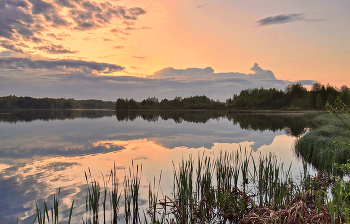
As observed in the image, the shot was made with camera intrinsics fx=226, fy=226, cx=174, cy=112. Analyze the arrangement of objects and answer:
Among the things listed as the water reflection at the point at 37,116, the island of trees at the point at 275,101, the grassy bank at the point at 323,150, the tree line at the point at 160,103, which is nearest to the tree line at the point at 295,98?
the island of trees at the point at 275,101

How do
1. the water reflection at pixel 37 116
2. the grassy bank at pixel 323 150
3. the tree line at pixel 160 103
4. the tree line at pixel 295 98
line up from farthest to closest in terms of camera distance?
the tree line at pixel 160 103
the tree line at pixel 295 98
the water reflection at pixel 37 116
the grassy bank at pixel 323 150

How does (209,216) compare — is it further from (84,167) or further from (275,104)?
(275,104)

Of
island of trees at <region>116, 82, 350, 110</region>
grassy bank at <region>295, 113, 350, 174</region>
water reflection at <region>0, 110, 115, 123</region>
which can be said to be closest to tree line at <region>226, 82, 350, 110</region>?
island of trees at <region>116, 82, 350, 110</region>

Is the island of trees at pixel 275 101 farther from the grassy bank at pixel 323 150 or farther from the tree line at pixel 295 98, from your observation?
the grassy bank at pixel 323 150

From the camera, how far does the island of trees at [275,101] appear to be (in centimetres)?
6682

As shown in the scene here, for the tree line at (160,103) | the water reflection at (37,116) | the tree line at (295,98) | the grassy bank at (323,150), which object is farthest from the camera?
the tree line at (160,103)

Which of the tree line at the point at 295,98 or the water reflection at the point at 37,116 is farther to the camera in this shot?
the tree line at the point at 295,98

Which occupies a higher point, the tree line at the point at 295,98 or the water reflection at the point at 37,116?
the tree line at the point at 295,98

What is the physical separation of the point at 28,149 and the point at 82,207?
33.7 ft

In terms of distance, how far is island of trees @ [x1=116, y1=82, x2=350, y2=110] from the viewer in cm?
6682

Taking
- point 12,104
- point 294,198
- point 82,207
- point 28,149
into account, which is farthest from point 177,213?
point 12,104

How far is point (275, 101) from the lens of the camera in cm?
8250

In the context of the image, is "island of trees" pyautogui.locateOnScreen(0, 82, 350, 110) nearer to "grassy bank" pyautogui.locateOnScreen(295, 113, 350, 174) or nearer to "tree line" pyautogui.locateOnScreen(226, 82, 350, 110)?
"tree line" pyautogui.locateOnScreen(226, 82, 350, 110)

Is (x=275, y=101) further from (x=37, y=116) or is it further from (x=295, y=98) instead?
(x=37, y=116)
